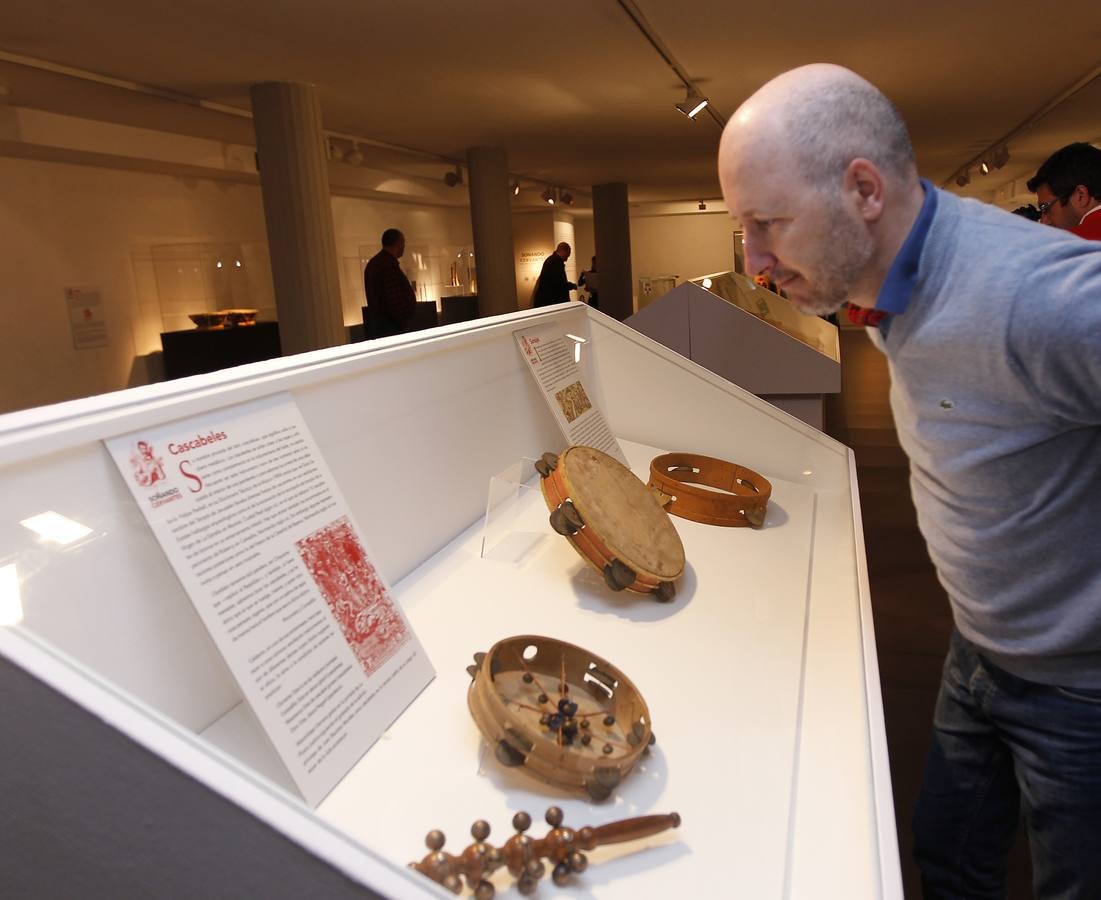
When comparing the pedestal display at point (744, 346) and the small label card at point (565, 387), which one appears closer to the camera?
the small label card at point (565, 387)

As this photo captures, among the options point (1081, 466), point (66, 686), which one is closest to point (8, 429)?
point (66, 686)

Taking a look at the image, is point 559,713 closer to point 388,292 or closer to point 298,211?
point 298,211

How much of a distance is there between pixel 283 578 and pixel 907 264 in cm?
101

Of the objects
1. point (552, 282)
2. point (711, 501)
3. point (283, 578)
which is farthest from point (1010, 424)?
point (552, 282)

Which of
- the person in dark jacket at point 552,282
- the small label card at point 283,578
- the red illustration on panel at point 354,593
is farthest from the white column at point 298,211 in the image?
the red illustration on panel at point 354,593

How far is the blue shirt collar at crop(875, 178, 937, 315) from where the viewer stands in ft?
3.76

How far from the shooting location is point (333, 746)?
3.94 ft

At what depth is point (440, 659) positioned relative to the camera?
1.56m

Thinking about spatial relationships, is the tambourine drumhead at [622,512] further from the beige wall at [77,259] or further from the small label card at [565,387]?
the beige wall at [77,259]

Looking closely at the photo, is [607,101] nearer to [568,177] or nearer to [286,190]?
[286,190]

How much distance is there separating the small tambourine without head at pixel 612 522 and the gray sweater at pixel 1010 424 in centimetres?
63

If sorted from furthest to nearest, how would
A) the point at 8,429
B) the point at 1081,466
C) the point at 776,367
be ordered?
the point at 776,367, the point at 1081,466, the point at 8,429

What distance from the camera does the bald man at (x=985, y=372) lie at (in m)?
1.05

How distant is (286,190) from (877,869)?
7.54 meters
